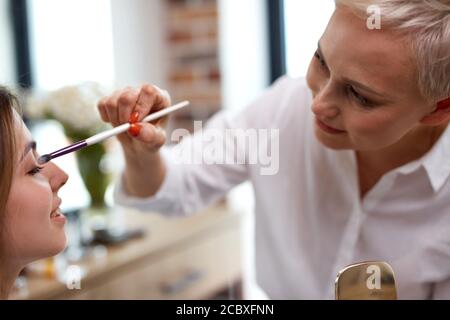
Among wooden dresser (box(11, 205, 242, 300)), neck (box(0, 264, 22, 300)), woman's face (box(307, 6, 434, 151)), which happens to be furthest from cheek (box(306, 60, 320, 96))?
neck (box(0, 264, 22, 300))

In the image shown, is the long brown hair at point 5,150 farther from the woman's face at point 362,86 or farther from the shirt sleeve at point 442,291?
the shirt sleeve at point 442,291

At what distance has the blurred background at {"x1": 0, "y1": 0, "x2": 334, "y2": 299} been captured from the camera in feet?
2.63

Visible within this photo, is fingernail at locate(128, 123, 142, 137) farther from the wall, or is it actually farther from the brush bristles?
the wall

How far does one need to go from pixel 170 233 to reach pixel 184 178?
535 millimetres

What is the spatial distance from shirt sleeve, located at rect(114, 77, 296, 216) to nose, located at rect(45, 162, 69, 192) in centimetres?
15

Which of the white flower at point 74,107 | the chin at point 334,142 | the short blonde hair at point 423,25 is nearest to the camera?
the short blonde hair at point 423,25

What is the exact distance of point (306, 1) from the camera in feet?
1.89

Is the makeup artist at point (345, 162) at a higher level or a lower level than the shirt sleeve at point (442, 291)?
higher

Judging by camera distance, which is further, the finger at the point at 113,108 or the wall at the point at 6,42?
the wall at the point at 6,42

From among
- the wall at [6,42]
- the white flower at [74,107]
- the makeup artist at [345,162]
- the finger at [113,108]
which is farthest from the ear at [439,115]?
the wall at [6,42]

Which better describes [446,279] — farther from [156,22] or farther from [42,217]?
[156,22]

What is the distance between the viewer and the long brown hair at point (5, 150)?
53 cm

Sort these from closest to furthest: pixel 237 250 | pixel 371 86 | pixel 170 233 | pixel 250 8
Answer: pixel 371 86 → pixel 170 233 → pixel 237 250 → pixel 250 8

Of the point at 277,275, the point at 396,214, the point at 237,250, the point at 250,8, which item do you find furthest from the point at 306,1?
the point at 250,8
